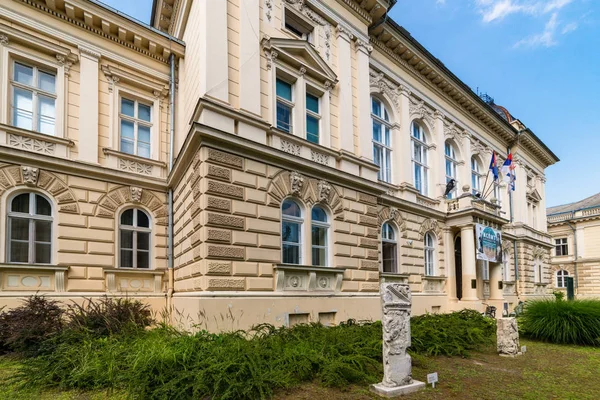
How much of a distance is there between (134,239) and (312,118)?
6.86 metres

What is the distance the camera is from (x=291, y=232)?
10930mm

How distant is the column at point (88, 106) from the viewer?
11305 millimetres

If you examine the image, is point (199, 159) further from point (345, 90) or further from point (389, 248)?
point (389, 248)

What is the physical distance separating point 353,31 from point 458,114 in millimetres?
10330

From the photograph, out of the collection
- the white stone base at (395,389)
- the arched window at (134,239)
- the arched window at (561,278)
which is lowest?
the arched window at (561,278)

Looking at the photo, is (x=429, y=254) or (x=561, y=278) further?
(x=561, y=278)

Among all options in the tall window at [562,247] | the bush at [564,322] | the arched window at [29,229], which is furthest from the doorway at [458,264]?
the tall window at [562,247]

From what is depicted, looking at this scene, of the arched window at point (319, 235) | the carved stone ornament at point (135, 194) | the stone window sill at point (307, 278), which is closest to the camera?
the stone window sill at point (307, 278)

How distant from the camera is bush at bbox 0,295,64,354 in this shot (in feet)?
26.0

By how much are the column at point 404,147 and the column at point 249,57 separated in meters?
8.45

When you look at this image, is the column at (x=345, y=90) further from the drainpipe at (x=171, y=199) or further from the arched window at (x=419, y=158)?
the arched window at (x=419, y=158)

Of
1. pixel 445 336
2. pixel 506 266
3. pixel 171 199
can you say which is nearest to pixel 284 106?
pixel 171 199

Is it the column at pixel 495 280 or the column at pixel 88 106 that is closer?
the column at pixel 88 106

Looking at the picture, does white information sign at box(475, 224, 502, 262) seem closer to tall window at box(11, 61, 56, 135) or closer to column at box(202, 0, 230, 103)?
column at box(202, 0, 230, 103)
